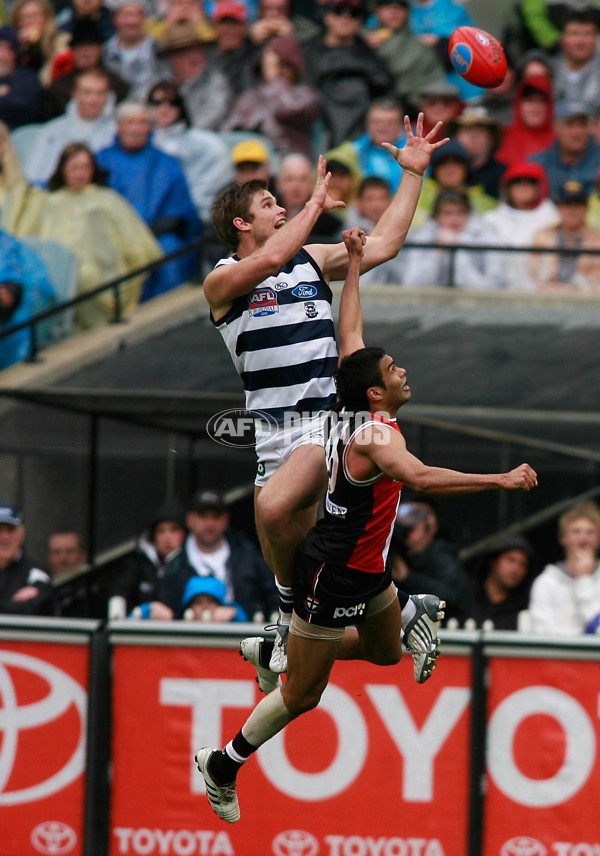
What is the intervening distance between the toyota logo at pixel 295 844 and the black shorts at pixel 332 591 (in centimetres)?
227

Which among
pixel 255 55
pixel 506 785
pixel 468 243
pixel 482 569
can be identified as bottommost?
pixel 506 785

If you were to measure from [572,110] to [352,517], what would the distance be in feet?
20.4

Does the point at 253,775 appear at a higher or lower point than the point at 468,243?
lower

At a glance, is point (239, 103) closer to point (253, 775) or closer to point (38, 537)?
point (38, 537)

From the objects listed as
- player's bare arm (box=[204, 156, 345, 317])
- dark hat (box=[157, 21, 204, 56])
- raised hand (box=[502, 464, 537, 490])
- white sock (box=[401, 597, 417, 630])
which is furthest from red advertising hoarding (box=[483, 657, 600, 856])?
dark hat (box=[157, 21, 204, 56])

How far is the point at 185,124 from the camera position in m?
11.7

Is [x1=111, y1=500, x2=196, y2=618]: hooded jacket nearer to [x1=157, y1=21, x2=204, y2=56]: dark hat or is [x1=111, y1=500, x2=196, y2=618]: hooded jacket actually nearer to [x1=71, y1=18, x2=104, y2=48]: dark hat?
[x1=157, y1=21, x2=204, y2=56]: dark hat

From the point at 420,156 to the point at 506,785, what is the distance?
3501 millimetres

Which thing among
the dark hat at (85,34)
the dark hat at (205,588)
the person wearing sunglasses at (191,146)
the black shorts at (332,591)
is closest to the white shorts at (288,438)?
the black shorts at (332,591)

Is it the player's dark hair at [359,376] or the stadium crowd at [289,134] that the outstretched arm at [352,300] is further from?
the stadium crowd at [289,134]

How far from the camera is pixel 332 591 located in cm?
595

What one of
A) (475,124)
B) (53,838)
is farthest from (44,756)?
(475,124)

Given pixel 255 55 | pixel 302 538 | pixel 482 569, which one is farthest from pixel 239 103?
pixel 302 538

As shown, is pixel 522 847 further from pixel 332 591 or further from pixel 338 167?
pixel 338 167
